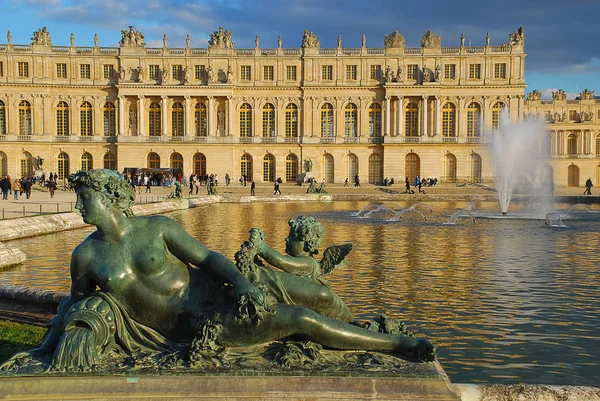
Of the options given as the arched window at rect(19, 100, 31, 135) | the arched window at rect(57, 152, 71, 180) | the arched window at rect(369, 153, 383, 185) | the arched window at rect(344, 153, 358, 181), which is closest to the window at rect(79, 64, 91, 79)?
the arched window at rect(19, 100, 31, 135)

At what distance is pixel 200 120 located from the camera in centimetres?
6738

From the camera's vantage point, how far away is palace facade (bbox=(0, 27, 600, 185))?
65688mm

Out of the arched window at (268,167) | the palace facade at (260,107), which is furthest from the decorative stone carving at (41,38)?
the arched window at (268,167)

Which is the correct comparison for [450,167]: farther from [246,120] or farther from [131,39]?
[131,39]

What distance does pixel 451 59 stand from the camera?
217ft

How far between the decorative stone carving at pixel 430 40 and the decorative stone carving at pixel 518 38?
677 centimetres

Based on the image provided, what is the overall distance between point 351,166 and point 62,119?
28.8 m

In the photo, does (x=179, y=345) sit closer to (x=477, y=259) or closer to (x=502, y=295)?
(x=502, y=295)

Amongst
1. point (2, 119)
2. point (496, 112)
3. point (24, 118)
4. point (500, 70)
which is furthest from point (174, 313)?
point (2, 119)

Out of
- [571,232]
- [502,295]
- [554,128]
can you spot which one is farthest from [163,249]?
[554,128]

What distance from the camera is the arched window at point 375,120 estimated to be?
6725cm

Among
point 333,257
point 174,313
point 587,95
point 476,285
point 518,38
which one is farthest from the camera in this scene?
point 587,95

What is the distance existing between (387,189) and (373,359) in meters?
53.5

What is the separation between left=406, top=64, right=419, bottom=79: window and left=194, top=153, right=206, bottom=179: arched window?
21545mm
